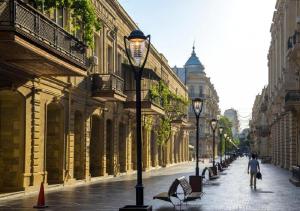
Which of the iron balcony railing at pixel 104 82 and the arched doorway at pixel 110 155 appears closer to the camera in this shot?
the iron balcony railing at pixel 104 82

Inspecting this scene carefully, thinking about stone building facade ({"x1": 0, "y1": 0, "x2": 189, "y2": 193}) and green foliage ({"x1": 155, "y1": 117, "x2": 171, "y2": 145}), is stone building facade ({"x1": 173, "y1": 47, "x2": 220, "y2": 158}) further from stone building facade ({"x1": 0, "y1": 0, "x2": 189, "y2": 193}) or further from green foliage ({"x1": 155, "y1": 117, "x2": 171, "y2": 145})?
stone building facade ({"x1": 0, "y1": 0, "x2": 189, "y2": 193})

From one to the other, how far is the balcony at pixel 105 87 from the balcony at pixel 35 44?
741 cm

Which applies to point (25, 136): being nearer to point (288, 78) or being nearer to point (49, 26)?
point (49, 26)

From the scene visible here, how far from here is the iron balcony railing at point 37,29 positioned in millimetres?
15820

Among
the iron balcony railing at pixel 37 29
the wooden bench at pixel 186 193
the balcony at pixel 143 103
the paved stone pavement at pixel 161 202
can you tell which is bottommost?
the paved stone pavement at pixel 161 202

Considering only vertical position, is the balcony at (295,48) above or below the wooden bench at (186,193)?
above

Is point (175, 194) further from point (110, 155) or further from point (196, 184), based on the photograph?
point (110, 155)

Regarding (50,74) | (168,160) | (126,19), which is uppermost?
(126,19)

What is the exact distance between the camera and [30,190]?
71.4 ft

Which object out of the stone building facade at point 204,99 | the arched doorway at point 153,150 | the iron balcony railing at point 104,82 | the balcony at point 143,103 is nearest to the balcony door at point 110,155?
the balcony at point 143,103

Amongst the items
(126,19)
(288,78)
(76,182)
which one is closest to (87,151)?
(76,182)

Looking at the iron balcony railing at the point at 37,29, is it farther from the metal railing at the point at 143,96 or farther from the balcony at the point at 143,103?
the metal railing at the point at 143,96

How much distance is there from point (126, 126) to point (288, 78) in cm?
1354

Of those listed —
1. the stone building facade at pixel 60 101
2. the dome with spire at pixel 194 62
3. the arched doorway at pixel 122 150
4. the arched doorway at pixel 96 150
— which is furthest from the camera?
the dome with spire at pixel 194 62
